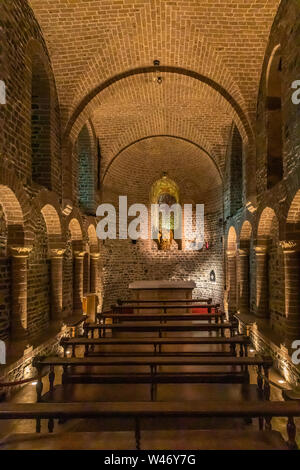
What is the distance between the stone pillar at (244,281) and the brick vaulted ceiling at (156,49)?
4.03 meters

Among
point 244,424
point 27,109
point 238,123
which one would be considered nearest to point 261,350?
point 244,424

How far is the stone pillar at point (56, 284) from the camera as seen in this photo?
9.12 metres

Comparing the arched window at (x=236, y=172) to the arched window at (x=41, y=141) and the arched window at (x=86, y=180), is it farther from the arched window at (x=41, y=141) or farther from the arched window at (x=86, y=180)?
the arched window at (x=41, y=141)

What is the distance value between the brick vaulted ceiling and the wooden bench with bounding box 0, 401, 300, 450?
8.35 m

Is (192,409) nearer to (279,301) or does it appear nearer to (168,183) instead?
(279,301)

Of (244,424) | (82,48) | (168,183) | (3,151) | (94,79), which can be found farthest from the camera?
(168,183)

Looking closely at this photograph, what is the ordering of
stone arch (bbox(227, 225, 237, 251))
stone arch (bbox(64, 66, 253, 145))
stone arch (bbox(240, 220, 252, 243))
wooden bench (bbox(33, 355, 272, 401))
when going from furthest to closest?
stone arch (bbox(227, 225, 237, 251))
stone arch (bbox(240, 220, 252, 243))
stone arch (bbox(64, 66, 253, 145))
wooden bench (bbox(33, 355, 272, 401))

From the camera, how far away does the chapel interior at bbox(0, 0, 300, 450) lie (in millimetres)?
4160

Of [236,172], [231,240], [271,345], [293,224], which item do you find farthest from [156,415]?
[236,172]

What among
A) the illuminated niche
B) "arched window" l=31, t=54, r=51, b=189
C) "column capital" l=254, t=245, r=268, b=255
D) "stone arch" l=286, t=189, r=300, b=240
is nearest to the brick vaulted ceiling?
"arched window" l=31, t=54, r=51, b=189

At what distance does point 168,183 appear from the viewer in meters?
18.0

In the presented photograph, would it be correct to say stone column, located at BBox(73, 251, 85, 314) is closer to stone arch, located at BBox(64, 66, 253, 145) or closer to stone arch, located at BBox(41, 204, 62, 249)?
stone arch, located at BBox(41, 204, 62, 249)

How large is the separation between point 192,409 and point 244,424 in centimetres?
154

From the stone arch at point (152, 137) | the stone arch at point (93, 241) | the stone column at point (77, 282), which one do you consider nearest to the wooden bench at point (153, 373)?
the stone column at point (77, 282)
